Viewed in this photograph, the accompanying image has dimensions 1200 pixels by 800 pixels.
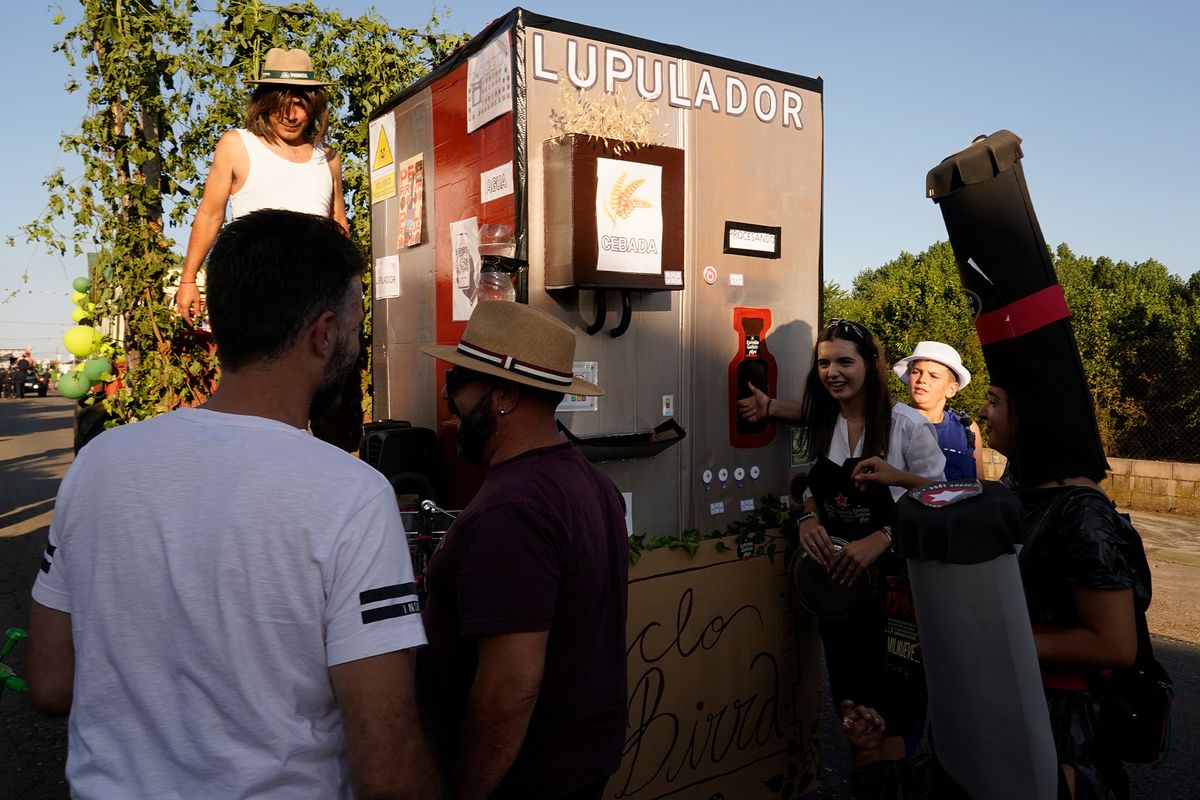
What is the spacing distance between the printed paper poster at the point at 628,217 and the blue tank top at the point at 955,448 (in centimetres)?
240

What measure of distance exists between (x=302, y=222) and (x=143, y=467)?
48 cm

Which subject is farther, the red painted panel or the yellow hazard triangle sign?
the yellow hazard triangle sign

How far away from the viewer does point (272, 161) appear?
3.50m

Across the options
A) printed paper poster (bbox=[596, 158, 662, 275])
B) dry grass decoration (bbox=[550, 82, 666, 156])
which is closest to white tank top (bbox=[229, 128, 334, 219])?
dry grass decoration (bbox=[550, 82, 666, 156])

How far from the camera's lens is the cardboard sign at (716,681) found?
3.09 m

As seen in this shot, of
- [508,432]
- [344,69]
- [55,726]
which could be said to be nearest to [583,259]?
[508,432]

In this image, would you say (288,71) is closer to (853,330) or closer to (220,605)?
(853,330)

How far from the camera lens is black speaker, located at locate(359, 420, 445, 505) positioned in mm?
3369

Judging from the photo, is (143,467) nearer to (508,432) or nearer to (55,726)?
(508,432)

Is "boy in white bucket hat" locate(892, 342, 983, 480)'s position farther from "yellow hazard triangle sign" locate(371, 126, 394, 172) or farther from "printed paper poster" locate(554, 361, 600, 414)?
"yellow hazard triangle sign" locate(371, 126, 394, 172)

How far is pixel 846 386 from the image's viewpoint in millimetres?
3451

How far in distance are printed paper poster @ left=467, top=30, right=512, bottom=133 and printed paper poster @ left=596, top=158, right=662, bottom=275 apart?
0.43 m

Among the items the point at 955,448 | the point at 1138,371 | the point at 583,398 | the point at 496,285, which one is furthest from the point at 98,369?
the point at 1138,371

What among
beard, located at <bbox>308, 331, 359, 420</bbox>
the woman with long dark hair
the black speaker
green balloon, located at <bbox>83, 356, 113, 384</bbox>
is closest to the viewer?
beard, located at <bbox>308, 331, 359, 420</bbox>
